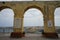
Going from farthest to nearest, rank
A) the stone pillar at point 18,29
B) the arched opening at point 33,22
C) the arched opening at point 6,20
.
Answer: the arched opening at point 33,22 → the arched opening at point 6,20 → the stone pillar at point 18,29

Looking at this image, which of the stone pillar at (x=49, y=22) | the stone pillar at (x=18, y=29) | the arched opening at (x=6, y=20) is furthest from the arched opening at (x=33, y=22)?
the stone pillar at (x=18, y=29)

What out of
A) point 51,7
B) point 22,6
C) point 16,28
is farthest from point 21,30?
point 51,7

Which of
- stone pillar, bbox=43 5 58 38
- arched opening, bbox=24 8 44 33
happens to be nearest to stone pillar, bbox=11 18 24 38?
stone pillar, bbox=43 5 58 38

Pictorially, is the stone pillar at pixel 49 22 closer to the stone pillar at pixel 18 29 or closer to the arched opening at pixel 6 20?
the stone pillar at pixel 18 29

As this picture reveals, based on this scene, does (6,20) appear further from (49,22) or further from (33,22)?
(49,22)

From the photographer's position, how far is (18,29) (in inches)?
555

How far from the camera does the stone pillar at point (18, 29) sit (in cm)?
1374

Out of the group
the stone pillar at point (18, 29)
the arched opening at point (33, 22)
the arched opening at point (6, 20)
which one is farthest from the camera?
the arched opening at point (33, 22)

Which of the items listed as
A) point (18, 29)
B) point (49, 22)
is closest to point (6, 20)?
point (18, 29)

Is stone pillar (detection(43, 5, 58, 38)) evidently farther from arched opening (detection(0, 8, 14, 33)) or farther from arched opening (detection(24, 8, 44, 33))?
arched opening (detection(0, 8, 14, 33))

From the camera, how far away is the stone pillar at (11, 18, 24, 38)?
13744mm

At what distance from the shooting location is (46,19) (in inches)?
556

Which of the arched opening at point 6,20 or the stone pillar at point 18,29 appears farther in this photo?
the arched opening at point 6,20

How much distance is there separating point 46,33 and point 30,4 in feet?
12.8
